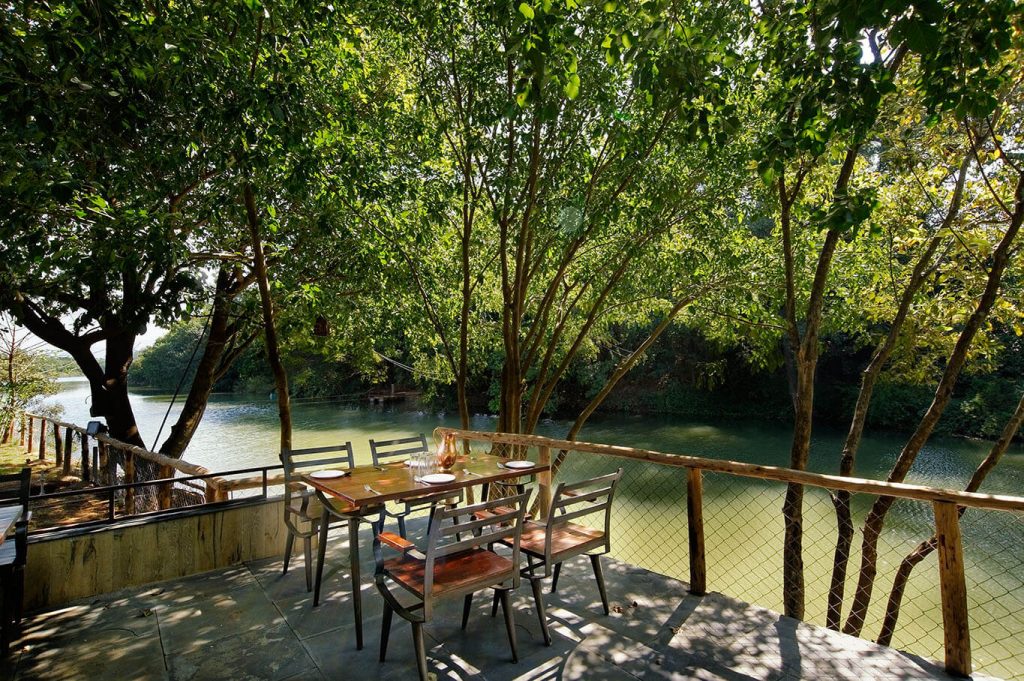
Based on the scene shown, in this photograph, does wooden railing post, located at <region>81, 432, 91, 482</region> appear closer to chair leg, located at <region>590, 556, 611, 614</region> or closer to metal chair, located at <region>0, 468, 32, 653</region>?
metal chair, located at <region>0, 468, 32, 653</region>

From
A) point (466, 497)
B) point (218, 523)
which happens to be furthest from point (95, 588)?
point (466, 497)

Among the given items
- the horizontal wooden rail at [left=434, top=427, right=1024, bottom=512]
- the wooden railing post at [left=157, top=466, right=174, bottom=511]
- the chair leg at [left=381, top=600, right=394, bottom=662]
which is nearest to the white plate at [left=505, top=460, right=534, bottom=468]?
the horizontal wooden rail at [left=434, top=427, right=1024, bottom=512]

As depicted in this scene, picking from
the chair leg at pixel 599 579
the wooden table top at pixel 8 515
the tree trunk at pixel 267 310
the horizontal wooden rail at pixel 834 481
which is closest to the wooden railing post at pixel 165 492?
the tree trunk at pixel 267 310

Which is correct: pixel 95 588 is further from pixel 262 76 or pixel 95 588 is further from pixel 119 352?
pixel 119 352

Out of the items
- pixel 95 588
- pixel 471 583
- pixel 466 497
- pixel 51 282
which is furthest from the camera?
pixel 466 497

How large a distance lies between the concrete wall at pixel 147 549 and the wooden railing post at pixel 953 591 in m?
3.81

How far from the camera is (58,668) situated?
8.16 feet

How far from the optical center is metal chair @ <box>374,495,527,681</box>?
2.22m

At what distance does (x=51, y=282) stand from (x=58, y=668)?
3340 millimetres

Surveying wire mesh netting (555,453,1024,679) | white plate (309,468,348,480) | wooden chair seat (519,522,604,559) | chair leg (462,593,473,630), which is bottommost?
wire mesh netting (555,453,1024,679)

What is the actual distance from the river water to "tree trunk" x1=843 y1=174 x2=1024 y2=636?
791 millimetres

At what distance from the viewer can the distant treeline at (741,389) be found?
48.2 feet

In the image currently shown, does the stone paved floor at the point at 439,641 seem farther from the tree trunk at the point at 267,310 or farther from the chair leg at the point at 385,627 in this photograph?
the tree trunk at the point at 267,310

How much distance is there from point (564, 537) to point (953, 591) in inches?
67.4
